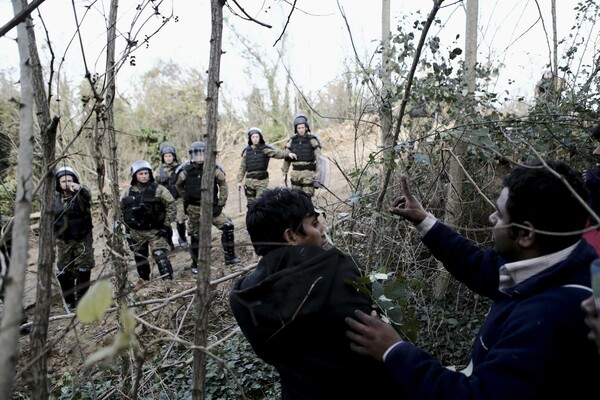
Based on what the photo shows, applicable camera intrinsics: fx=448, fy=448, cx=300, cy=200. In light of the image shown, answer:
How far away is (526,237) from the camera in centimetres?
121

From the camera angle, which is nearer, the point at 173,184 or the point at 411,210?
the point at 411,210

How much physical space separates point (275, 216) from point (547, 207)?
0.78 m

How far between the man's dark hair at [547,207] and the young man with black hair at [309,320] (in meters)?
0.51

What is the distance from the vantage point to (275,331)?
1285 millimetres

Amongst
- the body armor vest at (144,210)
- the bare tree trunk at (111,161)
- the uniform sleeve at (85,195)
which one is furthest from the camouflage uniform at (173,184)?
the bare tree trunk at (111,161)

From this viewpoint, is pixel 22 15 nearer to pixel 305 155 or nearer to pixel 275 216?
pixel 275 216

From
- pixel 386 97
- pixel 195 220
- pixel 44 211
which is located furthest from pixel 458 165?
pixel 195 220

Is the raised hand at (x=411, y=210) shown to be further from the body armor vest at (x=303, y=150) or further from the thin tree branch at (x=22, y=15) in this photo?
the body armor vest at (x=303, y=150)

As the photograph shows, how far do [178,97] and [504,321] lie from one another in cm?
1717

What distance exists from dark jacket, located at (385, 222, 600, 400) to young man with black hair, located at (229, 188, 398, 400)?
6.9 inches

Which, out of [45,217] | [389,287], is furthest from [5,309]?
[389,287]

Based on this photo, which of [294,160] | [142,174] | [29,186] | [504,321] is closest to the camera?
[29,186]

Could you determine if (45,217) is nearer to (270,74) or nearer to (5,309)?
(5,309)

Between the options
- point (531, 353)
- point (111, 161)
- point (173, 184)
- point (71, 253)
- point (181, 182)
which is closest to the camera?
point (531, 353)
